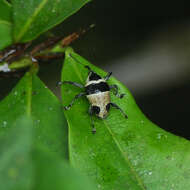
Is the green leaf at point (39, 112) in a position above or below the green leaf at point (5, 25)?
below

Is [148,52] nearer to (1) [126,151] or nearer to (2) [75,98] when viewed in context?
(2) [75,98]

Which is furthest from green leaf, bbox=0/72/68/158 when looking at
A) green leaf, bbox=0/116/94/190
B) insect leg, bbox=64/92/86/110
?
green leaf, bbox=0/116/94/190

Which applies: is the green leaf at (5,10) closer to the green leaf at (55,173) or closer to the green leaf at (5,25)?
the green leaf at (5,25)

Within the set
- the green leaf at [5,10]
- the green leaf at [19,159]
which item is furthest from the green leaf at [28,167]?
the green leaf at [5,10]

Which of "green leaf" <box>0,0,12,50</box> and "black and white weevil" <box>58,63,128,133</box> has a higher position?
"green leaf" <box>0,0,12,50</box>

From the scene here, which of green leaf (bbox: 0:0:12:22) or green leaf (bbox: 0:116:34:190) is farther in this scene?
green leaf (bbox: 0:0:12:22)

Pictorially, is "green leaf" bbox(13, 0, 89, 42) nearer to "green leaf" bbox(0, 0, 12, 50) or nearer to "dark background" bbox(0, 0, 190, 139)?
"green leaf" bbox(0, 0, 12, 50)
